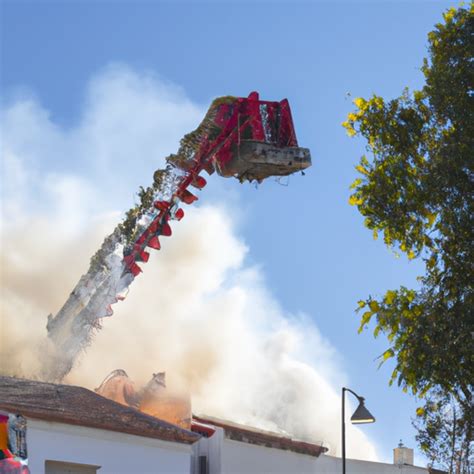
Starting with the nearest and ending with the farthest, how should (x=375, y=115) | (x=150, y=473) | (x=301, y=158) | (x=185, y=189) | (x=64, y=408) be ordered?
(x=64, y=408), (x=150, y=473), (x=375, y=115), (x=301, y=158), (x=185, y=189)

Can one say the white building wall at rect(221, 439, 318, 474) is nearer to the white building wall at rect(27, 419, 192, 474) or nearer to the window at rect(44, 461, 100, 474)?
the white building wall at rect(27, 419, 192, 474)

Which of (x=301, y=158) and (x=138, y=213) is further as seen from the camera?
(x=138, y=213)

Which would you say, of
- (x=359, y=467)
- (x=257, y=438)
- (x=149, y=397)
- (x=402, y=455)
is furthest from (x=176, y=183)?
(x=402, y=455)

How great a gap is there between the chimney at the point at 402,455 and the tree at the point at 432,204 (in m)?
22.0

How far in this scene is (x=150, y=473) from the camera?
2328 centimetres

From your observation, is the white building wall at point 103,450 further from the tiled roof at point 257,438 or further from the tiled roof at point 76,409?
the tiled roof at point 257,438

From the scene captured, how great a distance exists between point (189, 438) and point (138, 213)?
16.3 m

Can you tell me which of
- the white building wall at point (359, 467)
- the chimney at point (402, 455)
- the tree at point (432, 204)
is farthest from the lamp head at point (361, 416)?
the chimney at point (402, 455)

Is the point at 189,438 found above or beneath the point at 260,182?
beneath

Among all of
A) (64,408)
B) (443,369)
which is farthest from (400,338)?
(64,408)

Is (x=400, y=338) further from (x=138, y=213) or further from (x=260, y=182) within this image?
(x=138, y=213)

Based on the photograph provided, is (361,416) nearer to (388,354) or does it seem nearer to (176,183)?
(388,354)

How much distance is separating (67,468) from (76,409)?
140 cm

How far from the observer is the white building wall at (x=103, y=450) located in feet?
67.3
